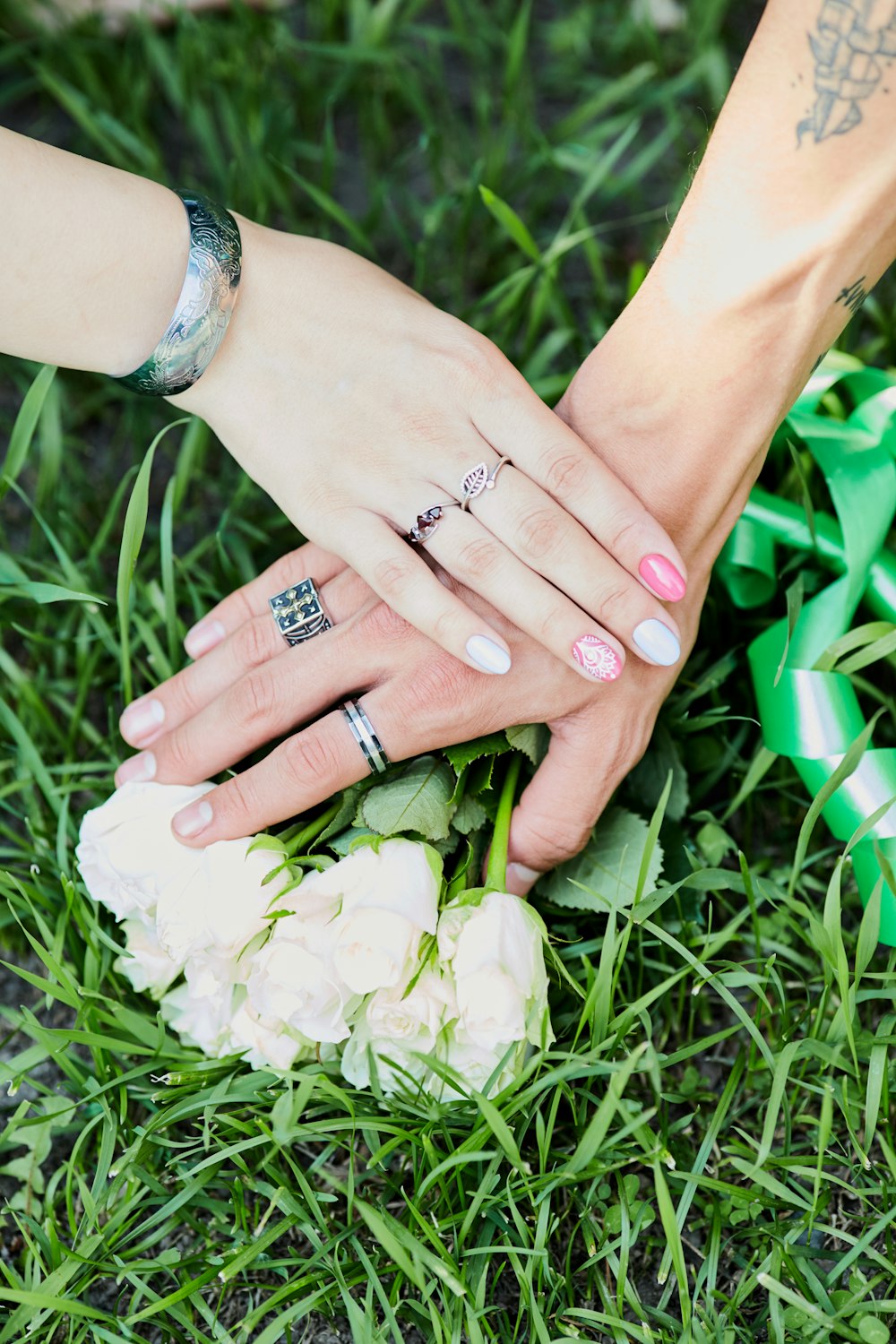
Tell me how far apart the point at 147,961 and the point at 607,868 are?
1.72 feet

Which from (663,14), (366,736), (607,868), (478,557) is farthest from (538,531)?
(663,14)

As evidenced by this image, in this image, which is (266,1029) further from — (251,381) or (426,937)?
(251,381)

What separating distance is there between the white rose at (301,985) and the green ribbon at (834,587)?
58 cm

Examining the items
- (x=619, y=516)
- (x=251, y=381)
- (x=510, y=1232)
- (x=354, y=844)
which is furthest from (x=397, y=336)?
(x=510, y=1232)

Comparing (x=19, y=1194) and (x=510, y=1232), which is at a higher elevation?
(x=510, y=1232)

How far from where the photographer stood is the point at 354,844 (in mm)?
1163

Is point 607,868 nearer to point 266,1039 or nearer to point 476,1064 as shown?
point 476,1064

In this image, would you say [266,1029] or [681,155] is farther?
[681,155]

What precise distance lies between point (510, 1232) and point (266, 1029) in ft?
1.10

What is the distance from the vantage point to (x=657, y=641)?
1.24 m

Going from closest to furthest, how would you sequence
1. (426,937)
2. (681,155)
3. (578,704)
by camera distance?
(426,937)
(578,704)
(681,155)

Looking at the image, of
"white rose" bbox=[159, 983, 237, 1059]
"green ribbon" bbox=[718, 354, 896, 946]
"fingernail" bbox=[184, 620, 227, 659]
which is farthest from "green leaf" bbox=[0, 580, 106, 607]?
"green ribbon" bbox=[718, 354, 896, 946]

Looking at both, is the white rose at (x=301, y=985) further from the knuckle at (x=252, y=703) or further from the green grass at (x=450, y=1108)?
the knuckle at (x=252, y=703)

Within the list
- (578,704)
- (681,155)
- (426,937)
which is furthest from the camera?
(681,155)
